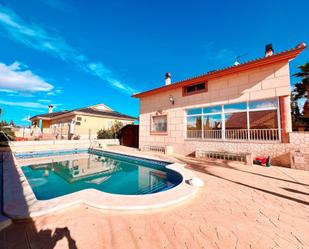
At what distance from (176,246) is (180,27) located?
1669 cm

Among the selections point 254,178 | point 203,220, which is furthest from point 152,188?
point 254,178

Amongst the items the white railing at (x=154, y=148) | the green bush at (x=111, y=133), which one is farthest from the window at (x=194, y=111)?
the green bush at (x=111, y=133)

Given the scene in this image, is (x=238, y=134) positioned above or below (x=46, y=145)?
above

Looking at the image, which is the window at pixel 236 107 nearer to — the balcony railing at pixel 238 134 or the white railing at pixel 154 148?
the balcony railing at pixel 238 134

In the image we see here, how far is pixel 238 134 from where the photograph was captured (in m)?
9.40

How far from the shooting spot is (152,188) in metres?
5.82

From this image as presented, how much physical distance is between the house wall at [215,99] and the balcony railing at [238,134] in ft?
1.84

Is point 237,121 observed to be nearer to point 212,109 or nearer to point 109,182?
point 212,109

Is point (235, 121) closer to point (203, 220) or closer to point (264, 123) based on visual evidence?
point (264, 123)

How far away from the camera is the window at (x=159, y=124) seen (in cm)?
1282

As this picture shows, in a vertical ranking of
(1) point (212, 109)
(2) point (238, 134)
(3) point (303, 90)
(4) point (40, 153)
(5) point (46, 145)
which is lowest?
(4) point (40, 153)

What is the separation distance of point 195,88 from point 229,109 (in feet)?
9.99

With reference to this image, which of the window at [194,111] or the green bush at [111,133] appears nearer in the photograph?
the window at [194,111]

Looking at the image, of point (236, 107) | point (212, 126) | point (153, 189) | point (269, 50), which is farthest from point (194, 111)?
point (153, 189)
